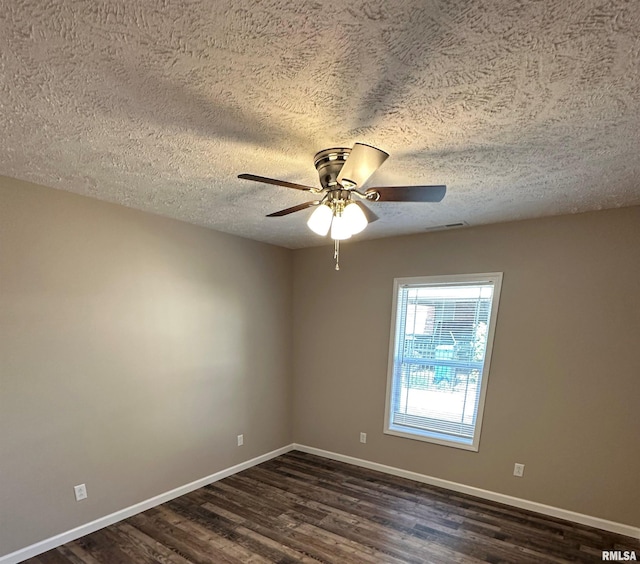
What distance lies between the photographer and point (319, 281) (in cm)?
409

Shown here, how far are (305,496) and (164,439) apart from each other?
140 centimetres

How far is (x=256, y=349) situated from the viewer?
3.82 metres

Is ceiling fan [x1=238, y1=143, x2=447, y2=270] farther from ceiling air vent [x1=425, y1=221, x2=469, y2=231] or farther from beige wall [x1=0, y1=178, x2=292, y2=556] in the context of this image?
beige wall [x1=0, y1=178, x2=292, y2=556]

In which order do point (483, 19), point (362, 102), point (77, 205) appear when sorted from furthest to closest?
point (77, 205), point (362, 102), point (483, 19)

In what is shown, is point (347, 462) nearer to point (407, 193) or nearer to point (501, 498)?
point (501, 498)

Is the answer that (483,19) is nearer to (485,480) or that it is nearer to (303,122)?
(303,122)

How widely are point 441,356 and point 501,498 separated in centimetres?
131

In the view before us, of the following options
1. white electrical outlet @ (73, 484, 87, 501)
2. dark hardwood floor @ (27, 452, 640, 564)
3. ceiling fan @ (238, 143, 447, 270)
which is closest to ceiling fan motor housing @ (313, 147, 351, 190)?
ceiling fan @ (238, 143, 447, 270)

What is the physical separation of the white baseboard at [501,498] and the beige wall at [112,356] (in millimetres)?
1180

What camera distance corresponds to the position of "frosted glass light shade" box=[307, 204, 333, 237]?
1618 mm

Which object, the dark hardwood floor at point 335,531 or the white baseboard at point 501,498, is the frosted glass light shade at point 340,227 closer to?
the dark hardwood floor at point 335,531

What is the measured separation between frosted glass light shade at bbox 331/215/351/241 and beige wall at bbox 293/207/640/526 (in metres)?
2.02

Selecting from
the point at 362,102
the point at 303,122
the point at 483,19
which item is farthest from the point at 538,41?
the point at 303,122

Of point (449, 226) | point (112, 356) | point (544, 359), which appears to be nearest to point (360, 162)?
point (449, 226)
